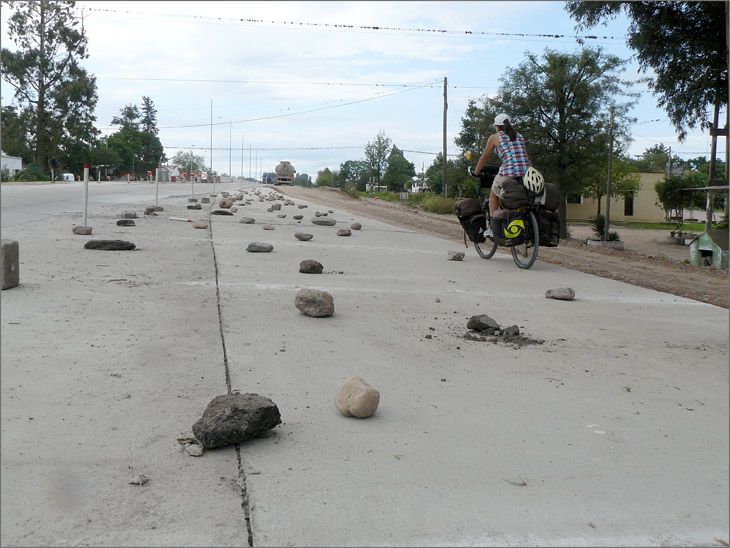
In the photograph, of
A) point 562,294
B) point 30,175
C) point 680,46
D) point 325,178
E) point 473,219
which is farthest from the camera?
point 325,178

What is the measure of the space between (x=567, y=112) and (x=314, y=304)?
1856 centimetres

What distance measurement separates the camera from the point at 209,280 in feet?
20.6

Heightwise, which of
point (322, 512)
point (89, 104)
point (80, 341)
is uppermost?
point (89, 104)

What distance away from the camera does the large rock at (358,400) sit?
3244 millimetres

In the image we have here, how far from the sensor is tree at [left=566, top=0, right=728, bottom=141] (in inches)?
556

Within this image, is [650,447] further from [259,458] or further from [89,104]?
[89,104]

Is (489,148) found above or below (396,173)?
below

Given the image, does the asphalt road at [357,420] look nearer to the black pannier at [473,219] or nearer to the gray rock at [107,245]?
the gray rock at [107,245]

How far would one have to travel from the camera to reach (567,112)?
21.6 meters

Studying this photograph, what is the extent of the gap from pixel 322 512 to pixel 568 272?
7.07m

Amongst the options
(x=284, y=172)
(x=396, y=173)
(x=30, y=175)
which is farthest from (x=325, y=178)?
(x=30, y=175)

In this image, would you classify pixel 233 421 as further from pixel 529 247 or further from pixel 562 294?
pixel 529 247

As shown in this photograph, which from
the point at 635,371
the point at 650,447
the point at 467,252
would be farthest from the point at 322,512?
the point at 467,252

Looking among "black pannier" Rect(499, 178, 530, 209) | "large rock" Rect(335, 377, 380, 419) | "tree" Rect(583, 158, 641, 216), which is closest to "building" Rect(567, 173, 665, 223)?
"tree" Rect(583, 158, 641, 216)
